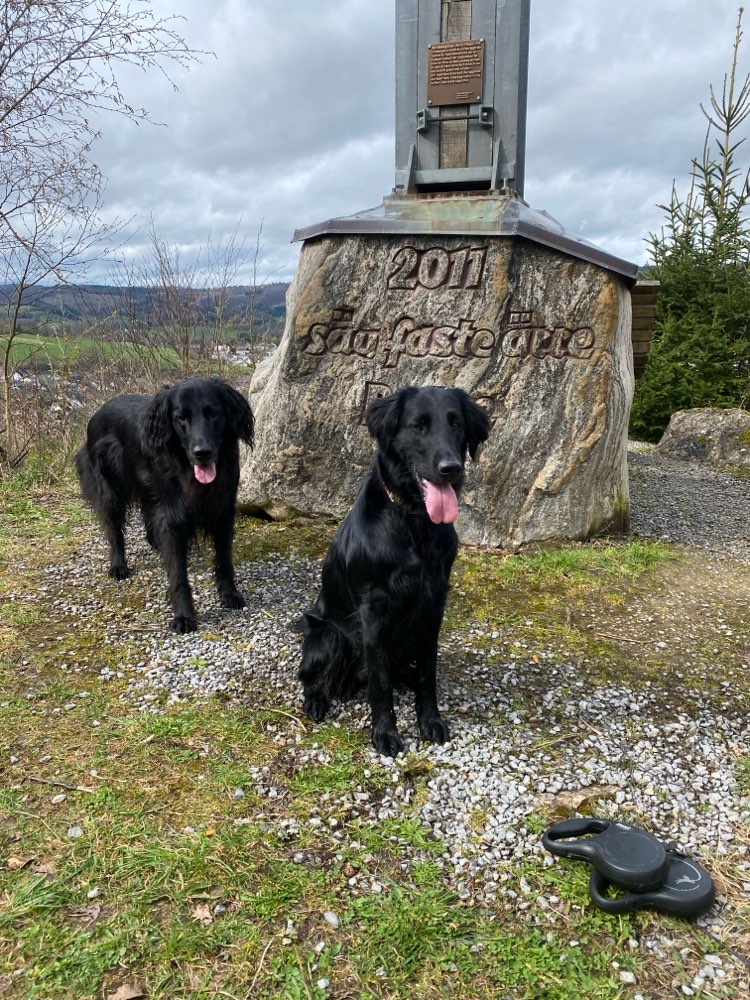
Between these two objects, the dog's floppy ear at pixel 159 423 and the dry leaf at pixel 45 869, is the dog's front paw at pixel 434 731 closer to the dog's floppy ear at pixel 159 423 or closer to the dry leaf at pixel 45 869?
the dry leaf at pixel 45 869

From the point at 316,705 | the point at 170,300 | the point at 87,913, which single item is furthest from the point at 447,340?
the point at 170,300

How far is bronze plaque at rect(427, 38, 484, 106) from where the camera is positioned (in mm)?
5664

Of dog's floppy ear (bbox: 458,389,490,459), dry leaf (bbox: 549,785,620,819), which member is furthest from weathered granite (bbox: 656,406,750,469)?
dry leaf (bbox: 549,785,620,819)

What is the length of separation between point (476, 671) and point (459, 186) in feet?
15.3

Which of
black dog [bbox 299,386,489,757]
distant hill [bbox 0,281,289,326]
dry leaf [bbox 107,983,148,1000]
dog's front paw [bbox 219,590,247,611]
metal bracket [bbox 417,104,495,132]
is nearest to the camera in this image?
dry leaf [bbox 107,983,148,1000]

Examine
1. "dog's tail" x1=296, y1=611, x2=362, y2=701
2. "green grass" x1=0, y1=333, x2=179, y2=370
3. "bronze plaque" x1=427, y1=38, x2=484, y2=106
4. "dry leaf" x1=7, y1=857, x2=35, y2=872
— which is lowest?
"dry leaf" x1=7, y1=857, x2=35, y2=872

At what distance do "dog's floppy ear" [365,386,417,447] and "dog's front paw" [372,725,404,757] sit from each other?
1213 millimetres

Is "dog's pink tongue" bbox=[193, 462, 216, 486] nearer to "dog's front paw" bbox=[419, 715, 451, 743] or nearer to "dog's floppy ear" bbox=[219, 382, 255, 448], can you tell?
"dog's floppy ear" bbox=[219, 382, 255, 448]

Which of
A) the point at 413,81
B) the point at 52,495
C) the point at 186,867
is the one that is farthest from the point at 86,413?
the point at 186,867

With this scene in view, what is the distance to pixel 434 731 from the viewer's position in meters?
2.84

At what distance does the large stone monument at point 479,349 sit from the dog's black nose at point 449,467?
2.50 m

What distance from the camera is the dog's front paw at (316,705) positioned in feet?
10.00

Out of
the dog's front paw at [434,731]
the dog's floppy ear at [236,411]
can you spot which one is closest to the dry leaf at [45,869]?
the dog's front paw at [434,731]

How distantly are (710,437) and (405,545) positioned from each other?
7.71m
